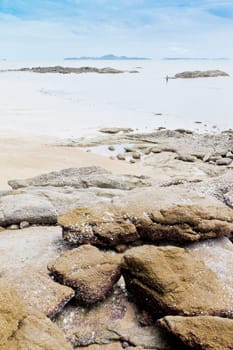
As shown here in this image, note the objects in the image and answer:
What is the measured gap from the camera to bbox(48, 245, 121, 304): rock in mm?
5266

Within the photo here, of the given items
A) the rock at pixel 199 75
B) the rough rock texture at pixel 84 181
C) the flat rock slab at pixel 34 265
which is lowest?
the rock at pixel 199 75

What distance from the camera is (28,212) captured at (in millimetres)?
7762

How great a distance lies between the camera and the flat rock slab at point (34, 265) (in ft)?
16.6

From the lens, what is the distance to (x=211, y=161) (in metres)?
16.5

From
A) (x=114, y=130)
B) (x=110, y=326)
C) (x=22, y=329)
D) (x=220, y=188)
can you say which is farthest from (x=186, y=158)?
(x=22, y=329)

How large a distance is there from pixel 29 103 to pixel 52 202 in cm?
2940

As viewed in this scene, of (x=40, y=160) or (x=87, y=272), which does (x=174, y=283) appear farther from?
(x=40, y=160)

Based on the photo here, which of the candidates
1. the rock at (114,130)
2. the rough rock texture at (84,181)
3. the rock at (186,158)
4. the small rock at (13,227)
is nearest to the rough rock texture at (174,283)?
the small rock at (13,227)

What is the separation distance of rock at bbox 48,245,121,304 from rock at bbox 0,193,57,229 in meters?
2.10

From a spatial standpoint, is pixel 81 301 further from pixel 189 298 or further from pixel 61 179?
pixel 61 179

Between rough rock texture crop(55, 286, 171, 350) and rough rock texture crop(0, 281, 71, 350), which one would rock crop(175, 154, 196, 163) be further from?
rough rock texture crop(0, 281, 71, 350)

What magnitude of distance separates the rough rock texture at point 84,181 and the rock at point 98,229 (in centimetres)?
477

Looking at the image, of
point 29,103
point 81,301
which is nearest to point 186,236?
point 81,301

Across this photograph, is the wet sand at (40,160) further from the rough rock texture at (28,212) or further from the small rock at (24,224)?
the small rock at (24,224)
